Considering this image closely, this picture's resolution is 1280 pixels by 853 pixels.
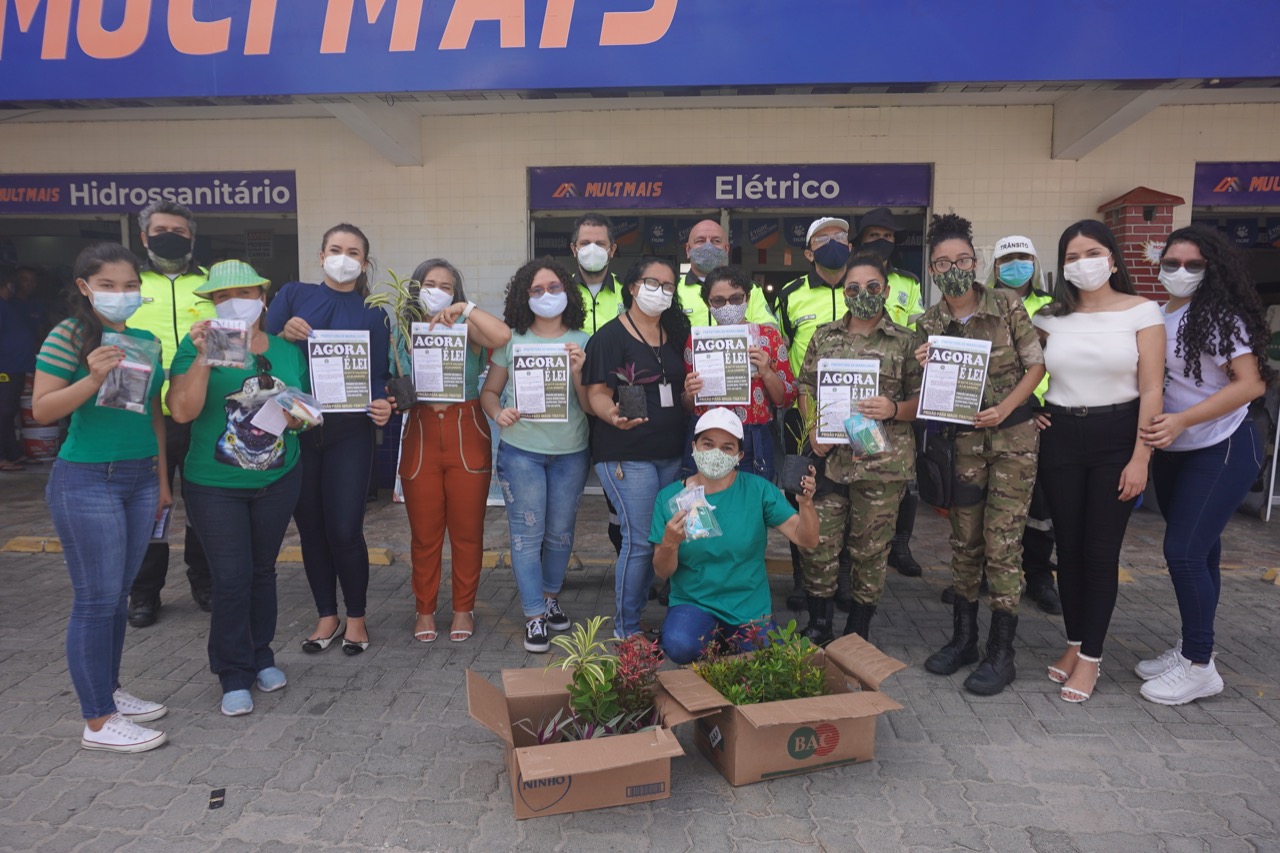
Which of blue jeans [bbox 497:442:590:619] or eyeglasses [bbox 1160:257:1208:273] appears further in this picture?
Answer: blue jeans [bbox 497:442:590:619]

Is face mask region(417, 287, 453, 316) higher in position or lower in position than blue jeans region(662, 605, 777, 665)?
higher

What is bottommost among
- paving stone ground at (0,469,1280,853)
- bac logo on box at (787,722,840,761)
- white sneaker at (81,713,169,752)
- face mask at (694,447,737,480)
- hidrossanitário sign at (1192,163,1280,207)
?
paving stone ground at (0,469,1280,853)

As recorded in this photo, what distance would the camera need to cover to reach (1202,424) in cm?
356

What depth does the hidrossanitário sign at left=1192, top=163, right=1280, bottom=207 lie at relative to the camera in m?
7.38

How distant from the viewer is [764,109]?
7535 mm

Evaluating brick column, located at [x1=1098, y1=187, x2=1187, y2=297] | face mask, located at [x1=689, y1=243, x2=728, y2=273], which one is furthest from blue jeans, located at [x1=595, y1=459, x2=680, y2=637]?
brick column, located at [x1=1098, y1=187, x2=1187, y2=297]

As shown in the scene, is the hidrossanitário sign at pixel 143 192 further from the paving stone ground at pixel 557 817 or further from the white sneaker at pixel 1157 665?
the white sneaker at pixel 1157 665

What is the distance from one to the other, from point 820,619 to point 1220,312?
2254 mm

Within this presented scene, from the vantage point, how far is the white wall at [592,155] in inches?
291

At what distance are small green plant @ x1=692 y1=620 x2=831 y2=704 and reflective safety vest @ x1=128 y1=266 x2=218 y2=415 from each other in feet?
10.3

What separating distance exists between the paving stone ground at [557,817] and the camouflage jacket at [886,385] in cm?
103

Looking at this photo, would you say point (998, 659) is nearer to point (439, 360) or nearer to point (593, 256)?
point (593, 256)

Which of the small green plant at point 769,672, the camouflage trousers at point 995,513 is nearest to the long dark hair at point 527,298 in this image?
the small green plant at point 769,672

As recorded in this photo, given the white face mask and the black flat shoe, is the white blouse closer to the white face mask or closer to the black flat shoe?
the white face mask
